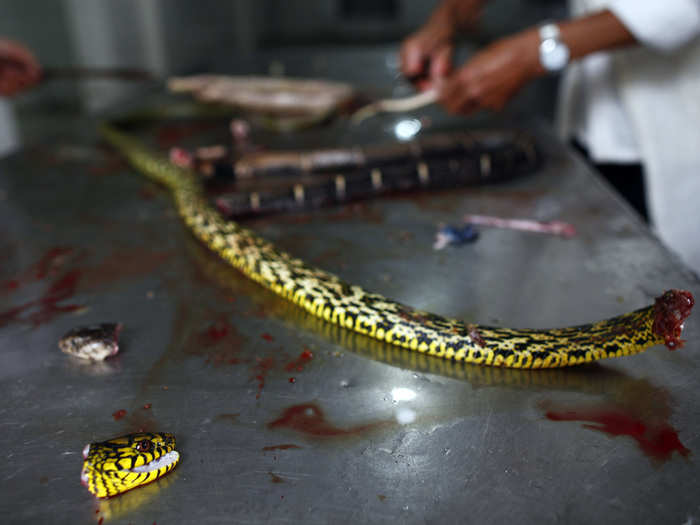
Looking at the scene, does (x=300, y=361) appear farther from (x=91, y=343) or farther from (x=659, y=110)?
(x=659, y=110)

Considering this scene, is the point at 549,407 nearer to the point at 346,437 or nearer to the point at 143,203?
the point at 346,437

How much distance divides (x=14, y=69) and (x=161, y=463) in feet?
8.50

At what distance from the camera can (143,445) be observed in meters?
0.78

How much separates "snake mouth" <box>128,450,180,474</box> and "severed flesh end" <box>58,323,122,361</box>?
33cm

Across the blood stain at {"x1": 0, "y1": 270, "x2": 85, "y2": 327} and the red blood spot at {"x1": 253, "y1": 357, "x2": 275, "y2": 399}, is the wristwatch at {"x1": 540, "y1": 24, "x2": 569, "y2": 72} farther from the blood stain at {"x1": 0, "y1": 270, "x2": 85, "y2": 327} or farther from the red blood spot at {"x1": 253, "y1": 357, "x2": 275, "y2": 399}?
the blood stain at {"x1": 0, "y1": 270, "x2": 85, "y2": 327}

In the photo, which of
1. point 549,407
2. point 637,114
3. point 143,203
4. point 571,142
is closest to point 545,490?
point 549,407

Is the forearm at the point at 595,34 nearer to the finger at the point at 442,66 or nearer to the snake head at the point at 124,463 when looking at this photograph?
the finger at the point at 442,66

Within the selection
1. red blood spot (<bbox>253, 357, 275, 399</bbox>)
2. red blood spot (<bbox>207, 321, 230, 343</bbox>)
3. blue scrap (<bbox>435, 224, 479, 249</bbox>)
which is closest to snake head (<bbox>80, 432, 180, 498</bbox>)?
red blood spot (<bbox>253, 357, 275, 399</bbox>)

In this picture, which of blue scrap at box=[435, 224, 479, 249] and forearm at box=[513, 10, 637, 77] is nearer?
blue scrap at box=[435, 224, 479, 249]

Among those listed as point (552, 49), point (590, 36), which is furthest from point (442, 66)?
point (590, 36)

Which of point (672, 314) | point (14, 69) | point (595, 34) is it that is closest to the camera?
point (672, 314)

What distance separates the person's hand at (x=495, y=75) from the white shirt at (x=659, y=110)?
11.6 inches

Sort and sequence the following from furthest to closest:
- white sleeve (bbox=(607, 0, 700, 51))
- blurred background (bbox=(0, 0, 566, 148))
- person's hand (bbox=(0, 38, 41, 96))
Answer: blurred background (bbox=(0, 0, 566, 148)) < person's hand (bbox=(0, 38, 41, 96)) < white sleeve (bbox=(607, 0, 700, 51))

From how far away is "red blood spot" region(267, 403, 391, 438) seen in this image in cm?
86
